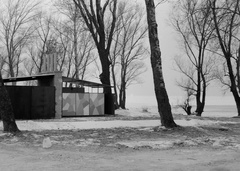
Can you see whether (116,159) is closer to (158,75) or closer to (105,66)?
(158,75)

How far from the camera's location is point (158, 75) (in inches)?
511

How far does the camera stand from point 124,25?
4259cm

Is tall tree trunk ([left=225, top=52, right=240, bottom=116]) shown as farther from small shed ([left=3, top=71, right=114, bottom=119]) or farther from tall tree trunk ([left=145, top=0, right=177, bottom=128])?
tall tree trunk ([left=145, top=0, right=177, bottom=128])

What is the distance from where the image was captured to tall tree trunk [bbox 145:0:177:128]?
1301 centimetres

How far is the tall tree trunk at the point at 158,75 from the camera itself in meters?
13.0

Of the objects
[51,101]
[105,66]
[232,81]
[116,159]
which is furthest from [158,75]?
[232,81]

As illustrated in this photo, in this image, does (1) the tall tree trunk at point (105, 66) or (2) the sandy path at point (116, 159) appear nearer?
(2) the sandy path at point (116, 159)

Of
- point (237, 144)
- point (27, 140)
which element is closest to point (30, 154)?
point (27, 140)

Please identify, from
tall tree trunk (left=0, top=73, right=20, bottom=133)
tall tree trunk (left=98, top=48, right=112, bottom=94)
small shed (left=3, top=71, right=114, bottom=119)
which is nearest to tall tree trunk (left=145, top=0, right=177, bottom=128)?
tall tree trunk (left=0, top=73, right=20, bottom=133)

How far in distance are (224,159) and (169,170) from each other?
202 centimetres

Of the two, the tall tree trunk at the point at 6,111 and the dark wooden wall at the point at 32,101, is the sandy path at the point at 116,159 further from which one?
the dark wooden wall at the point at 32,101

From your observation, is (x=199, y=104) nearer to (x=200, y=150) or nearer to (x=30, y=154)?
(x=200, y=150)

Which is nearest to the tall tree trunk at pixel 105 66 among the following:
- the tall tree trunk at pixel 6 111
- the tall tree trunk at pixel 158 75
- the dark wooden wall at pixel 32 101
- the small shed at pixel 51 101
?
the small shed at pixel 51 101

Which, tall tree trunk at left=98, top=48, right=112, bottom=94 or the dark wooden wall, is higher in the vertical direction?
tall tree trunk at left=98, top=48, right=112, bottom=94
